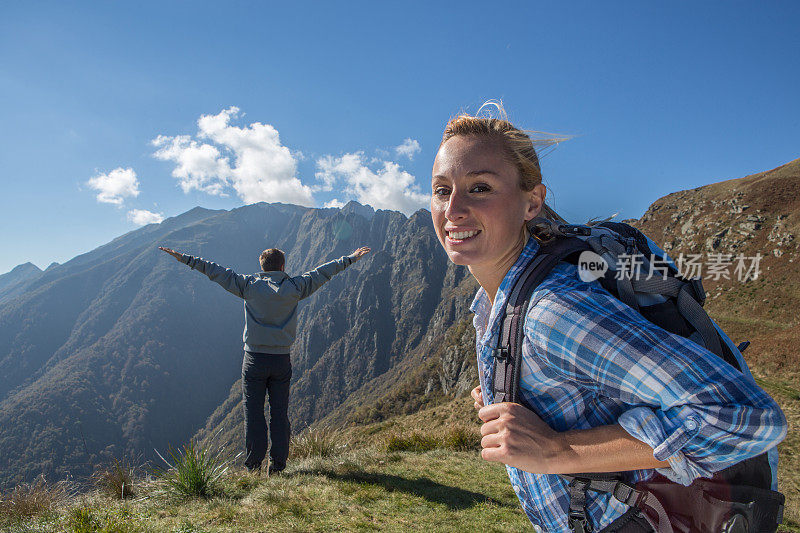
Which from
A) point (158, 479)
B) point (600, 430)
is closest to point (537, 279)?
point (600, 430)

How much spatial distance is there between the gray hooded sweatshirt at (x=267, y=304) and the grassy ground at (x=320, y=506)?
1663 millimetres

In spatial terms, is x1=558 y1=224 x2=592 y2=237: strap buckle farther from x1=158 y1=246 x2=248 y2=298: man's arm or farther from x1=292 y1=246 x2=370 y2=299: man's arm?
x1=158 y1=246 x2=248 y2=298: man's arm

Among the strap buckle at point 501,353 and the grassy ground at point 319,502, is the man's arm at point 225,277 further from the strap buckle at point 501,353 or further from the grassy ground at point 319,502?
the strap buckle at point 501,353

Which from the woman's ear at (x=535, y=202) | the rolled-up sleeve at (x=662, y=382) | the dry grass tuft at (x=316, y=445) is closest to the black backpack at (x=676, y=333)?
the rolled-up sleeve at (x=662, y=382)

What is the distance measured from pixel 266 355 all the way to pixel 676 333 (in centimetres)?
483

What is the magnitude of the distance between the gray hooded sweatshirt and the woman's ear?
405 cm

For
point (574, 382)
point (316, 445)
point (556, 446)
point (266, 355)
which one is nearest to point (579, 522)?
point (556, 446)

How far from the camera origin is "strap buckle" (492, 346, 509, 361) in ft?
3.93

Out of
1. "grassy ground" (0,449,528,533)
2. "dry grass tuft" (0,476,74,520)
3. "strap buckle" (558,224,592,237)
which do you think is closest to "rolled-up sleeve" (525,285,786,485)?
"strap buckle" (558,224,592,237)

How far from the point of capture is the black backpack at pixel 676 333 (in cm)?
105

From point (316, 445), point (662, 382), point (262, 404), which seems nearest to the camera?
point (662, 382)

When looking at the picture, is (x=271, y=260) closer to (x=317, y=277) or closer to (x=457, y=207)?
(x=317, y=277)

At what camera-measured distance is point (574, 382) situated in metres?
1.11

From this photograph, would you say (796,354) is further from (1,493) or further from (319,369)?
(319,369)
